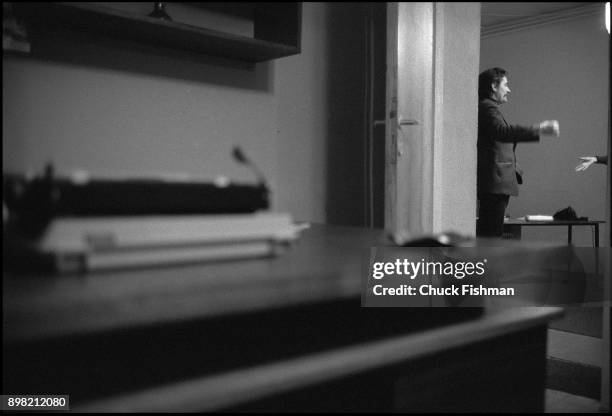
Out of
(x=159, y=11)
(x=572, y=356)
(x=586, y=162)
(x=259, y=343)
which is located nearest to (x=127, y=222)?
(x=259, y=343)

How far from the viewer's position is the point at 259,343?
1.52 ft

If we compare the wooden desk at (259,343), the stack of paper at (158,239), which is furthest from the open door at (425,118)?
the stack of paper at (158,239)

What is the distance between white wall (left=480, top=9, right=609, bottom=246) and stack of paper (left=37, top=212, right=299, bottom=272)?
418 cm

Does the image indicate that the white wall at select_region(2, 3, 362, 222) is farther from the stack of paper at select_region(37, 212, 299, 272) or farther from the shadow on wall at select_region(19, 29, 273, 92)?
the stack of paper at select_region(37, 212, 299, 272)

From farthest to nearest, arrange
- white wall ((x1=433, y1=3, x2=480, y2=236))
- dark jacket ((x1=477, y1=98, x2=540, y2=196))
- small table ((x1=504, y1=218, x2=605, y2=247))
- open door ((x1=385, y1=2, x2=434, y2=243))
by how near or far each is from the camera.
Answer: small table ((x1=504, y1=218, x2=605, y2=247)) → dark jacket ((x1=477, y1=98, x2=540, y2=196)) → white wall ((x1=433, y1=3, x2=480, y2=236)) → open door ((x1=385, y1=2, x2=434, y2=243))

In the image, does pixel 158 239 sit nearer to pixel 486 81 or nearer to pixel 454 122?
pixel 454 122

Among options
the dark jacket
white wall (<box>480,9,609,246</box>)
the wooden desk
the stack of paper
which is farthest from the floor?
white wall (<box>480,9,609,246</box>)

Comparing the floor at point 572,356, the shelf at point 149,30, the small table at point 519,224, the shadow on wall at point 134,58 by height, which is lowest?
the floor at point 572,356

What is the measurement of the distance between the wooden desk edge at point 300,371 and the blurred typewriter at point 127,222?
0.32ft

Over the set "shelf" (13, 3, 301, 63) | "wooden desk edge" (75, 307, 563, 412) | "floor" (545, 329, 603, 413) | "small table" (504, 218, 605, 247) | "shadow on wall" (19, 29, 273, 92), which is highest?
"shelf" (13, 3, 301, 63)

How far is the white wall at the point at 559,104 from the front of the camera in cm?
426

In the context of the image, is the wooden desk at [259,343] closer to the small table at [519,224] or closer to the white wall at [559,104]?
the small table at [519,224]

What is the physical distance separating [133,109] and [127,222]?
593mm

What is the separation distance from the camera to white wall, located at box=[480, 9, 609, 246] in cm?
426
